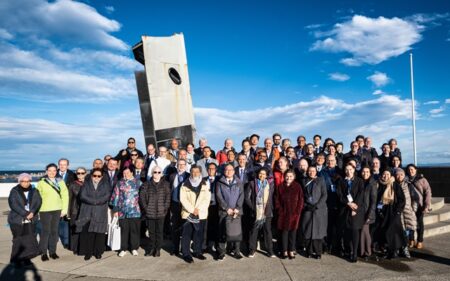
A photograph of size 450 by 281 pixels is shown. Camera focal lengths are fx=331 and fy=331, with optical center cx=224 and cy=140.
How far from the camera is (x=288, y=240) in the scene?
5.39 m

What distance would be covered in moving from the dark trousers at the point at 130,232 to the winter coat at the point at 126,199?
0.11 metres

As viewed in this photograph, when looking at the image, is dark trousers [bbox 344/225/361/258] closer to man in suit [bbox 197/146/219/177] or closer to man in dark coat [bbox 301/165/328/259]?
man in dark coat [bbox 301/165/328/259]

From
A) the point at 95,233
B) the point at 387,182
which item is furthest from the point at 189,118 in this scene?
the point at 387,182

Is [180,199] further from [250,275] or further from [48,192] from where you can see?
[48,192]

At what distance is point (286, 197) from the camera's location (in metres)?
5.36

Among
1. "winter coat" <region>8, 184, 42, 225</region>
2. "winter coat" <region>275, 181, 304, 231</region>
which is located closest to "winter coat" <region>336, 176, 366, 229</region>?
"winter coat" <region>275, 181, 304, 231</region>

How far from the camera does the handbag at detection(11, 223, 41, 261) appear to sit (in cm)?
516

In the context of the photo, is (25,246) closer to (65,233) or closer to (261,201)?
(65,233)

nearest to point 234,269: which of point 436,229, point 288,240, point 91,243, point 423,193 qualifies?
point 288,240

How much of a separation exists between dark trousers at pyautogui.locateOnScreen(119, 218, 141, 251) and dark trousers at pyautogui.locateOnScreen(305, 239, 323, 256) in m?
2.89

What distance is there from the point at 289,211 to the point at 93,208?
3270 mm

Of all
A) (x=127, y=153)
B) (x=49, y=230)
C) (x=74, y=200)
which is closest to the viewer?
(x=49, y=230)

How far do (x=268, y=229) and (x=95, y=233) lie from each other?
294 cm

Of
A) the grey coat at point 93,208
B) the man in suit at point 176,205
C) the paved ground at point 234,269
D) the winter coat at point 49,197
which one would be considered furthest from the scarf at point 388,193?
the winter coat at point 49,197
